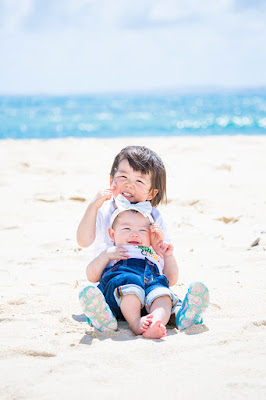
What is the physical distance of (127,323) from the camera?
8.75 ft

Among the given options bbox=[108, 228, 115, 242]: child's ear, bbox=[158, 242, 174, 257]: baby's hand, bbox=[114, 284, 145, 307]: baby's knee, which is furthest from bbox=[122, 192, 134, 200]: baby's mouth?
bbox=[114, 284, 145, 307]: baby's knee

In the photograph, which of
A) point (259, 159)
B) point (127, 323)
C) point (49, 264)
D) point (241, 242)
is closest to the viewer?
point (127, 323)

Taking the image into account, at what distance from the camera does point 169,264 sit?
9.39ft

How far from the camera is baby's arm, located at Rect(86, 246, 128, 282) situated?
271cm

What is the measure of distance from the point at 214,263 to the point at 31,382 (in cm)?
212

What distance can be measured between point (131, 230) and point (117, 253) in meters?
0.18

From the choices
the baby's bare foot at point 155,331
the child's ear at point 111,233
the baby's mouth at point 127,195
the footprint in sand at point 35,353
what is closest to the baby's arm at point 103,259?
the child's ear at point 111,233

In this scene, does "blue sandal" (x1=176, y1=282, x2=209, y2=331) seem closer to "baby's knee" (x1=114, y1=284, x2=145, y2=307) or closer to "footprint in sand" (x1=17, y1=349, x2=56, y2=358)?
"baby's knee" (x1=114, y1=284, x2=145, y2=307)

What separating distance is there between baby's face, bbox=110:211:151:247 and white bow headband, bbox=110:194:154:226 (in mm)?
30

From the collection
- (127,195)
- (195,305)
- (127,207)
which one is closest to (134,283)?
(195,305)

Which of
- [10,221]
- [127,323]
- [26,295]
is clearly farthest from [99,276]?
[10,221]

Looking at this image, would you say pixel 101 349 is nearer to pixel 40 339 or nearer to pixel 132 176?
pixel 40 339

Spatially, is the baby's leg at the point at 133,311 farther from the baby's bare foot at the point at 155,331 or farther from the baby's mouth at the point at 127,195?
the baby's mouth at the point at 127,195

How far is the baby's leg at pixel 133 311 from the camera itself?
2443mm
